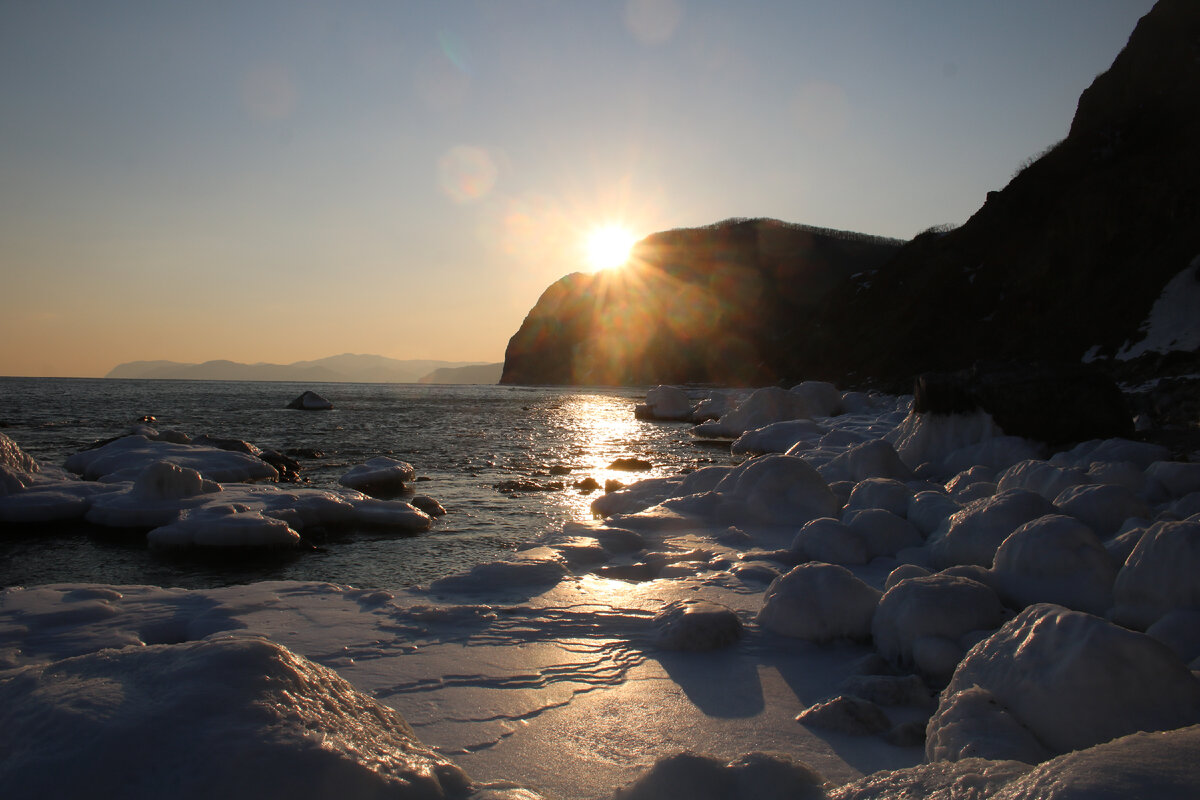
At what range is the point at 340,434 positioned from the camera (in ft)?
94.1

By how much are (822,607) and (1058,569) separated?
191cm

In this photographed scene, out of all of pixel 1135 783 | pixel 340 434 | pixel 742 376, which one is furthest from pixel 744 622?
pixel 742 376

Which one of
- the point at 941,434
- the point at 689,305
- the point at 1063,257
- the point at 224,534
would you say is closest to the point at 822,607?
the point at 224,534

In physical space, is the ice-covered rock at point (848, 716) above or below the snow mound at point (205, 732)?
below

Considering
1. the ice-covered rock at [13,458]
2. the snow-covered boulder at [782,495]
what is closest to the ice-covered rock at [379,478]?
the ice-covered rock at [13,458]

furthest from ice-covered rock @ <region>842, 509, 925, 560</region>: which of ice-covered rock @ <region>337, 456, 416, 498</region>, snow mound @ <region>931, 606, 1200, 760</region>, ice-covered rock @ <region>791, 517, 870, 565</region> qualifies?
ice-covered rock @ <region>337, 456, 416, 498</region>

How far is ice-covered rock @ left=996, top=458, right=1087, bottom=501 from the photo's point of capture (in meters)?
8.63

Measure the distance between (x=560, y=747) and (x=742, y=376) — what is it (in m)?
98.5

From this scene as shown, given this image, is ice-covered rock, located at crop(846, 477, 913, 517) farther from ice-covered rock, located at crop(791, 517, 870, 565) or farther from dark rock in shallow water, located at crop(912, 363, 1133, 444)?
dark rock in shallow water, located at crop(912, 363, 1133, 444)

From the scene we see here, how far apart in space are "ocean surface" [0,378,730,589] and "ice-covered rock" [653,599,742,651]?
12.5ft

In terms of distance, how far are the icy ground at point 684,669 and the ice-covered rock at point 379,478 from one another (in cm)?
704

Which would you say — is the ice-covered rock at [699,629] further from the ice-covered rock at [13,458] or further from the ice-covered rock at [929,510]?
the ice-covered rock at [13,458]

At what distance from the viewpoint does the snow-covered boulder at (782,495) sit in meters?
10.0

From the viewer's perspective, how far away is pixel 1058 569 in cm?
554
